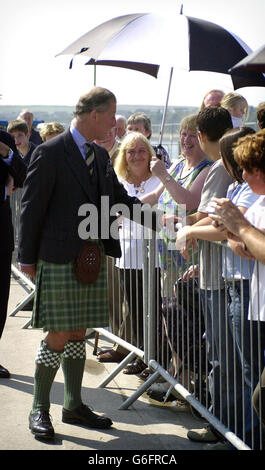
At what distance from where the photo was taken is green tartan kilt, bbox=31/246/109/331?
185 inches

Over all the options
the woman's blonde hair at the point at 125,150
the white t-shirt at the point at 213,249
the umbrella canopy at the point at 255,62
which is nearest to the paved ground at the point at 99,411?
the white t-shirt at the point at 213,249

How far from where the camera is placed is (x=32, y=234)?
4.66 m

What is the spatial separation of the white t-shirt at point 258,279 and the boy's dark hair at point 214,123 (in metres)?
1.18

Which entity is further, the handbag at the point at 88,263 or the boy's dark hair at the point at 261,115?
the boy's dark hair at the point at 261,115

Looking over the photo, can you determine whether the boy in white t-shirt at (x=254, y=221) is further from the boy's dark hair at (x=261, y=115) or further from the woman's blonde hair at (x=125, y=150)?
the woman's blonde hair at (x=125, y=150)

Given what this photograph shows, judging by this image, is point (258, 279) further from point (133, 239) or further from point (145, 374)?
point (145, 374)

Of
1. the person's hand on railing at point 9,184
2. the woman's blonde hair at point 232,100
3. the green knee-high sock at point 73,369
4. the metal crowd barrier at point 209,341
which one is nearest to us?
the metal crowd barrier at point 209,341

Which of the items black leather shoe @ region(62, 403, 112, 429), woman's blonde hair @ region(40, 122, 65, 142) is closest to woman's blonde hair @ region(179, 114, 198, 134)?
black leather shoe @ region(62, 403, 112, 429)

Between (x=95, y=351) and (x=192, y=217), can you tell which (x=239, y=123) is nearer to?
(x=192, y=217)

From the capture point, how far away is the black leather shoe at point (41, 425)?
4.68 meters

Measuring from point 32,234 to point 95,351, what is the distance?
2246 millimetres

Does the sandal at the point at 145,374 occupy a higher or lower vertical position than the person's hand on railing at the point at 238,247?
lower
